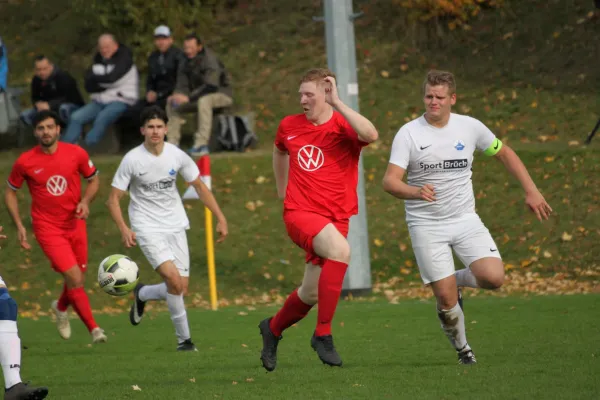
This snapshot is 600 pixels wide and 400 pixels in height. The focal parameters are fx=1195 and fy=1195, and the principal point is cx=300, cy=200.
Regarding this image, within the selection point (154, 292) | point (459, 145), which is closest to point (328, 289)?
point (459, 145)

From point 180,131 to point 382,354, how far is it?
11955 millimetres

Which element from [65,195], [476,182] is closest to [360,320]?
[65,195]

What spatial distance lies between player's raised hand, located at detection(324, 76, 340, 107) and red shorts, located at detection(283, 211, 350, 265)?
0.82m

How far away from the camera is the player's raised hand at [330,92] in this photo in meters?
8.42

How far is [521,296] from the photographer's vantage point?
14.9 m

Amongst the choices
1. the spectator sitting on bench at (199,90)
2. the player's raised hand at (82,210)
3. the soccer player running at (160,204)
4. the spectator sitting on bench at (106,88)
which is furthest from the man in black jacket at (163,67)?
the soccer player running at (160,204)

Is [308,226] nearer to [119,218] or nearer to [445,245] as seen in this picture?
[445,245]

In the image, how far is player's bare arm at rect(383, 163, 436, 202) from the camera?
27.5 ft

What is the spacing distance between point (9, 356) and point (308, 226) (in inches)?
90.4

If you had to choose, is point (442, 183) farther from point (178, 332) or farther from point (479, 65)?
point (479, 65)

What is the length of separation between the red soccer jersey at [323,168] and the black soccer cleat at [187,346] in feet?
8.86

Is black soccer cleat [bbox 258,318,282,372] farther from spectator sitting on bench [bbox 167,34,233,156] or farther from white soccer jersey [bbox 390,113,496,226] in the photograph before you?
spectator sitting on bench [bbox 167,34,233,156]

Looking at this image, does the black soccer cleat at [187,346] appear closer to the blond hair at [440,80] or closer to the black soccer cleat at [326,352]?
the black soccer cleat at [326,352]

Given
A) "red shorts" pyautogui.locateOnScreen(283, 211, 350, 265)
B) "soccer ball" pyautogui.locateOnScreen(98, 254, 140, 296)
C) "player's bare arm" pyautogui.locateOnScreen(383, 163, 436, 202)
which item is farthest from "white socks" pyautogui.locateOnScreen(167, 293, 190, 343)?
"player's bare arm" pyautogui.locateOnScreen(383, 163, 436, 202)
